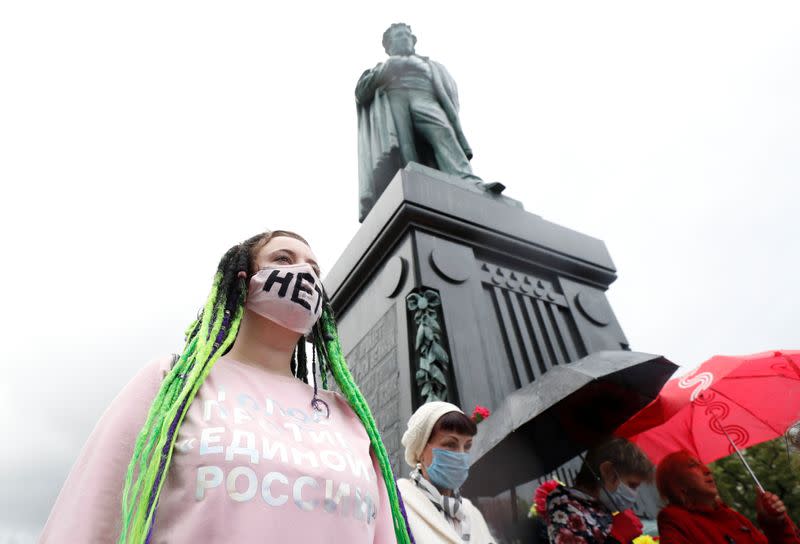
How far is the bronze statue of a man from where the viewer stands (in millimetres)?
6121

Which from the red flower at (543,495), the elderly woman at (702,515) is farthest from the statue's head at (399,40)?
the elderly woman at (702,515)

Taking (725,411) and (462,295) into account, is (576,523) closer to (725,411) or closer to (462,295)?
(725,411)

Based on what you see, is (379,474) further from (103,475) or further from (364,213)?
(364,213)

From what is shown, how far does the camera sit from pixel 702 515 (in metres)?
2.00

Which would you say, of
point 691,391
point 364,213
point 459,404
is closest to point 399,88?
point 364,213

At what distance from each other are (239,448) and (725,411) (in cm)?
207

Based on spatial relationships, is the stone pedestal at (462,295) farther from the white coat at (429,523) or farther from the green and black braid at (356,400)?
the green and black braid at (356,400)

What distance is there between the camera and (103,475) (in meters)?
0.95

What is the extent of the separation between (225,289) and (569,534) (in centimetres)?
167

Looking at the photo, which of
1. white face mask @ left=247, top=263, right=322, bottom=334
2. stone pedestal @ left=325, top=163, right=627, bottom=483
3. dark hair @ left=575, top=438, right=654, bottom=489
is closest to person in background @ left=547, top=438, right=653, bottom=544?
dark hair @ left=575, top=438, right=654, bottom=489

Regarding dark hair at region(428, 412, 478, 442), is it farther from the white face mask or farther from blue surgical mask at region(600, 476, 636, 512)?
the white face mask

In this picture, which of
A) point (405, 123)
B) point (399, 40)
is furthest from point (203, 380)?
point (399, 40)

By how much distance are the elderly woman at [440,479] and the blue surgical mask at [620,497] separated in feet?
2.02

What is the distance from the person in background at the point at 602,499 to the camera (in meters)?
2.07
